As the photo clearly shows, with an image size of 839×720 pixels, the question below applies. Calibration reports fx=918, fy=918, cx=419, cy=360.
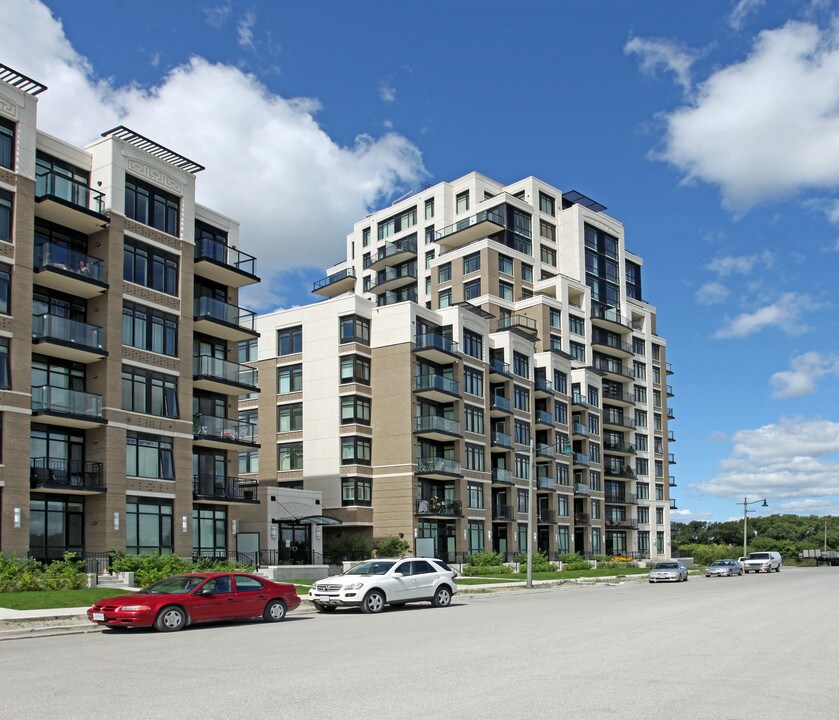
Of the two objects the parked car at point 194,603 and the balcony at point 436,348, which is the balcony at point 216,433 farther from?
the parked car at point 194,603

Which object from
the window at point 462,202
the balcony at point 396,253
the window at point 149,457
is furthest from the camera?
the balcony at point 396,253

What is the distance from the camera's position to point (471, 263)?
3253 inches

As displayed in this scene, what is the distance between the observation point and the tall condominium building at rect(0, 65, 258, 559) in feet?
116

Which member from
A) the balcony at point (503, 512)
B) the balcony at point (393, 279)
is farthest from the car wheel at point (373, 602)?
the balcony at point (393, 279)

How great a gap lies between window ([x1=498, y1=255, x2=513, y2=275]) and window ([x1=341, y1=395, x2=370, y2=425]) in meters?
26.6

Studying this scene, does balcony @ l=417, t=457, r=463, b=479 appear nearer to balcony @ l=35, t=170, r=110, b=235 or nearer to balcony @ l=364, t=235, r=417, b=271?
balcony @ l=35, t=170, r=110, b=235

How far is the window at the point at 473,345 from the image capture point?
66.4m

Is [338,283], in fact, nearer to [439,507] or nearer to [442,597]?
[439,507]

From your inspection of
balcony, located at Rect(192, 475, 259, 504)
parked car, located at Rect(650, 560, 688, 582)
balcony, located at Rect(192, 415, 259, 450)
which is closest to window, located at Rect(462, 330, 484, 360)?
parked car, located at Rect(650, 560, 688, 582)

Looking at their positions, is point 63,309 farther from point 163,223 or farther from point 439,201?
point 439,201

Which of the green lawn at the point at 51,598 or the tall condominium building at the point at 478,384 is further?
the tall condominium building at the point at 478,384

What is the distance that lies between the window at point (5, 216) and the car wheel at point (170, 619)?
19.8 metres

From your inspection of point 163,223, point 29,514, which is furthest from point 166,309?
point 29,514

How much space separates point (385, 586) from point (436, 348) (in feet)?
114
